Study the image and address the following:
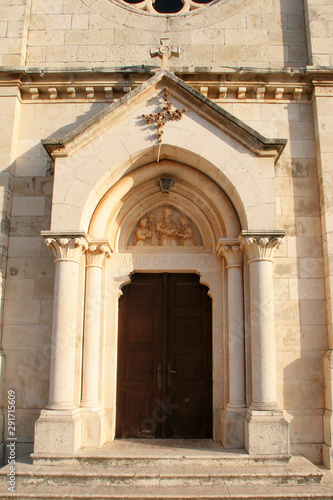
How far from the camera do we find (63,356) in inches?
273

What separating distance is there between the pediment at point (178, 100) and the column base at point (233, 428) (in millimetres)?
4072

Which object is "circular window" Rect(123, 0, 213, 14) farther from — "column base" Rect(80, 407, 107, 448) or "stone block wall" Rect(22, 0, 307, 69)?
"column base" Rect(80, 407, 107, 448)

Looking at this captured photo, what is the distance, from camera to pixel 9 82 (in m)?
8.56

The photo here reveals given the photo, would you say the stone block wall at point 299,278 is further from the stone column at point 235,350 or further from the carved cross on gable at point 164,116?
the carved cross on gable at point 164,116

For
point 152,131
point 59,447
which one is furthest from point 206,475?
point 152,131

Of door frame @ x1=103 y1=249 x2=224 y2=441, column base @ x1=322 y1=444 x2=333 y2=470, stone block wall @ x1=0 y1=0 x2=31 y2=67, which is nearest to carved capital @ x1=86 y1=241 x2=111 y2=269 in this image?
door frame @ x1=103 y1=249 x2=224 y2=441

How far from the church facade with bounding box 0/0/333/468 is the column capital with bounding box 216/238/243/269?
5cm

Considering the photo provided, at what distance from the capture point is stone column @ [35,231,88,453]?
6.60 meters

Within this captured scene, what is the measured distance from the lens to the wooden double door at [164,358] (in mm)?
7977

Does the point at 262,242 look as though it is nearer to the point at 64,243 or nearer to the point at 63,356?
the point at 64,243

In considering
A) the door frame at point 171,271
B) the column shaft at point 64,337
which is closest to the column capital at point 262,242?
the door frame at point 171,271

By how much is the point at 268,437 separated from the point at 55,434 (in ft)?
9.88

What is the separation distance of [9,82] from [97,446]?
21.3 ft

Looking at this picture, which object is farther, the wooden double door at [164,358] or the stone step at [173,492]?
the wooden double door at [164,358]
